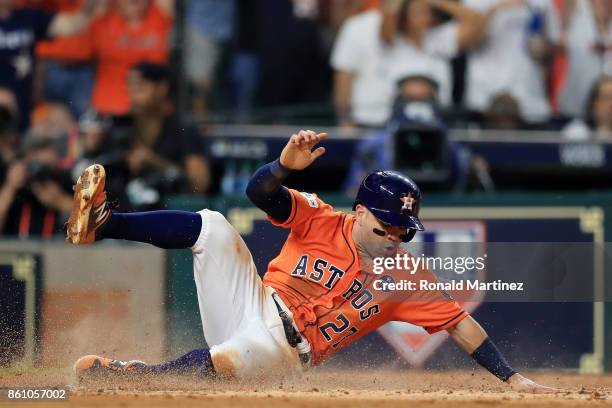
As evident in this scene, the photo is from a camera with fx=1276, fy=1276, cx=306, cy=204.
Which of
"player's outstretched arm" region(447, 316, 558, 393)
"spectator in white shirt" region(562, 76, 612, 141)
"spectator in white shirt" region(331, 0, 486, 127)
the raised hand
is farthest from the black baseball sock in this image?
"spectator in white shirt" region(562, 76, 612, 141)

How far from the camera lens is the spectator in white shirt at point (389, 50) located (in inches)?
388

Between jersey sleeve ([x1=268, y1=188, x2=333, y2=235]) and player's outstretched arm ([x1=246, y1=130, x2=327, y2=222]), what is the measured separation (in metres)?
0.04

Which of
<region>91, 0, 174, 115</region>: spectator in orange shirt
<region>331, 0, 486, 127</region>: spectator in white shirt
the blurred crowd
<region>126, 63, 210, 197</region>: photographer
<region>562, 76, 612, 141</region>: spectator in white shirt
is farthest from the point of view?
<region>91, 0, 174, 115</region>: spectator in orange shirt

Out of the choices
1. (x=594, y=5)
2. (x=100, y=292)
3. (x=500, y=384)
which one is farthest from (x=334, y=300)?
(x=594, y=5)

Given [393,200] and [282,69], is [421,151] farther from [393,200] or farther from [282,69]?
[393,200]

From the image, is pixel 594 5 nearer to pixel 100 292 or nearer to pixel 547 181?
pixel 547 181

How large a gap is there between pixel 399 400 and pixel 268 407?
2.67ft

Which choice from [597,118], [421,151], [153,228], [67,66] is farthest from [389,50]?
[153,228]

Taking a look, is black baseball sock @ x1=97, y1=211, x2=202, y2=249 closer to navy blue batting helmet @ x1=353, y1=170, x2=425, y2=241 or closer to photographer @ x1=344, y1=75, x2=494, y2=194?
navy blue batting helmet @ x1=353, y1=170, x2=425, y2=241

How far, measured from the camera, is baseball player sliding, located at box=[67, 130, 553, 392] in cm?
650

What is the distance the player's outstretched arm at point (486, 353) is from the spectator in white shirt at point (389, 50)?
3.37 m

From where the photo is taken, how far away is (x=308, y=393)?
22.2ft

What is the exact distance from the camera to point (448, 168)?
30.7 feet

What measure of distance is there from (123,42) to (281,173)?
14.2ft
